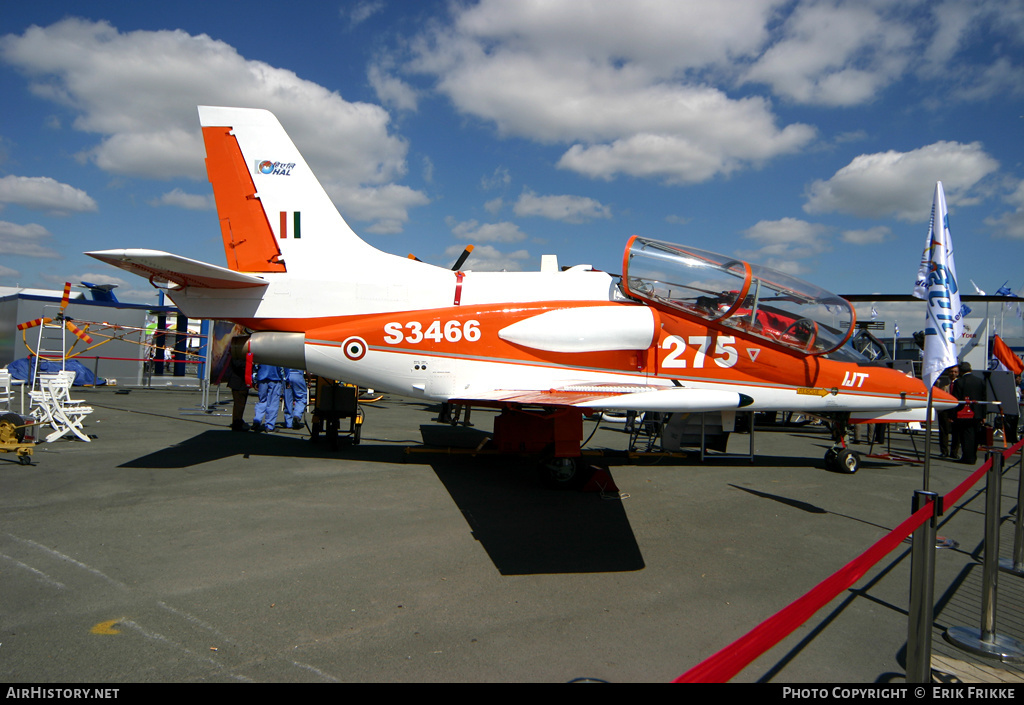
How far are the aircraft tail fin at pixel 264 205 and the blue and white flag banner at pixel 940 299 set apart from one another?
8836mm

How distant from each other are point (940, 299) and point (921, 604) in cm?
827

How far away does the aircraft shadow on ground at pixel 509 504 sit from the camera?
14.8ft

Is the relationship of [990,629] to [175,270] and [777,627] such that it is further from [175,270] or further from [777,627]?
[175,270]

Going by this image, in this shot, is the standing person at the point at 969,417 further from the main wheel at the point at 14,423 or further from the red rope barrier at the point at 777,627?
the main wheel at the point at 14,423

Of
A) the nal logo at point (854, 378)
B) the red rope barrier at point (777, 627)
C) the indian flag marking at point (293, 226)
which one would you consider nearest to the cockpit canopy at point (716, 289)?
the nal logo at point (854, 378)

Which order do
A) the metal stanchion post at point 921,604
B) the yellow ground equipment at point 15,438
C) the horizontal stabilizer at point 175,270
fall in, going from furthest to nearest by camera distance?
the yellow ground equipment at point 15,438 → the horizontal stabilizer at point 175,270 → the metal stanchion post at point 921,604

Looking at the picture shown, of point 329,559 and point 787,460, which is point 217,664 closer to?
point 329,559

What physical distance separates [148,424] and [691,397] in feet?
35.6

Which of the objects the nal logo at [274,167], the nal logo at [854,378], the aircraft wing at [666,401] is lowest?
the aircraft wing at [666,401]

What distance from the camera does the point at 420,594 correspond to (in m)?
3.70

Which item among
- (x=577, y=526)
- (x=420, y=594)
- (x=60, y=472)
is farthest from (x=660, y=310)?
(x=60, y=472)

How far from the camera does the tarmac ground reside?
2.91 meters

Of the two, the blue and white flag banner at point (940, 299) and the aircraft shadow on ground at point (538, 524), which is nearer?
the aircraft shadow on ground at point (538, 524)

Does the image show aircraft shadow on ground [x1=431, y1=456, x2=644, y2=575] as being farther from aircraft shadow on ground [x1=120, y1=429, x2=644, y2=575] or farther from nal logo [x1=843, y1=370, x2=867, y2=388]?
nal logo [x1=843, y1=370, x2=867, y2=388]
